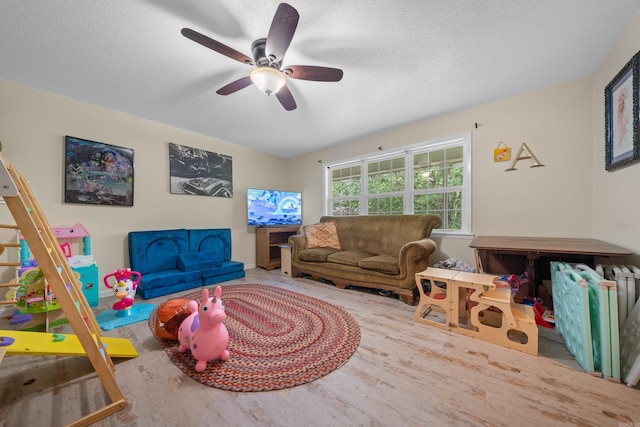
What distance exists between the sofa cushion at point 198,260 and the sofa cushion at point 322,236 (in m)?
1.46

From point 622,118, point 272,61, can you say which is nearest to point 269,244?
point 272,61

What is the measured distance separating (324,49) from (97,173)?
305cm

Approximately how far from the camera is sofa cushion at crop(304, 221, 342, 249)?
12.2 ft

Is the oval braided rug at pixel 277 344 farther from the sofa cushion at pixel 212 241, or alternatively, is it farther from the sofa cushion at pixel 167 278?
the sofa cushion at pixel 212 241

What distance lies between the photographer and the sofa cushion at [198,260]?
3.08m

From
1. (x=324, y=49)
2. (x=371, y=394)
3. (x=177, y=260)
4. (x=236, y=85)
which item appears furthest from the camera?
(x=177, y=260)

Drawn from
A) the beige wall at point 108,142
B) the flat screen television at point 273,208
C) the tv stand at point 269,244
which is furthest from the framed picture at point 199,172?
the tv stand at point 269,244

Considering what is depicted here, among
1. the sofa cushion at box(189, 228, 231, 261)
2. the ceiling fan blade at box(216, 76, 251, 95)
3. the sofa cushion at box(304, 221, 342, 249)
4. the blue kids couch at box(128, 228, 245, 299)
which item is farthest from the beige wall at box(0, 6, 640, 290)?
the ceiling fan blade at box(216, 76, 251, 95)

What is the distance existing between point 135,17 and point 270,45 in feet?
3.19

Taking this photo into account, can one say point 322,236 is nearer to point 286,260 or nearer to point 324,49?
point 286,260

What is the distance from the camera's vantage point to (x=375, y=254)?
3385 mm

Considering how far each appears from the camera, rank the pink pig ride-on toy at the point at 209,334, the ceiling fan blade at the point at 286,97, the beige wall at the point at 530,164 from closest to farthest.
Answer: the pink pig ride-on toy at the point at 209,334 → the ceiling fan blade at the point at 286,97 → the beige wall at the point at 530,164

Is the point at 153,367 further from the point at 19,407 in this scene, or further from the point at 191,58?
the point at 191,58

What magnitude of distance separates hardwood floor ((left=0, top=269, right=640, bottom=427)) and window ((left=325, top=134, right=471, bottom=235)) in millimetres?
1878
